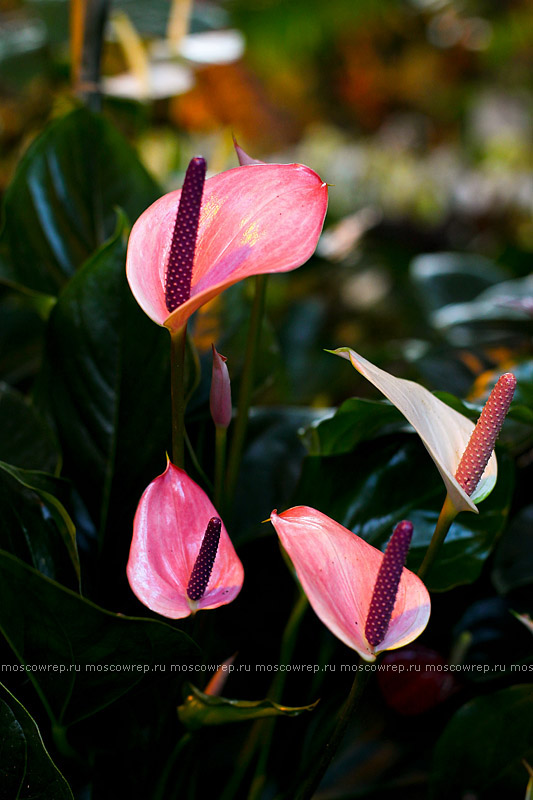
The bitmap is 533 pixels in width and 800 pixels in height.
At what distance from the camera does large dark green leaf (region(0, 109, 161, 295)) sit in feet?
Answer: 1.38

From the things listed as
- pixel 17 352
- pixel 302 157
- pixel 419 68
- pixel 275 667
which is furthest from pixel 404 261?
pixel 419 68

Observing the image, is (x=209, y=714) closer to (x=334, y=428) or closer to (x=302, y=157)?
(x=334, y=428)

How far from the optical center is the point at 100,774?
0.33 meters

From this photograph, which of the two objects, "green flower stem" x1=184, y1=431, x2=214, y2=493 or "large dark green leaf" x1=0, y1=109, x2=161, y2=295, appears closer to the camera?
"green flower stem" x1=184, y1=431, x2=214, y2=493

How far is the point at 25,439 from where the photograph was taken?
34cm

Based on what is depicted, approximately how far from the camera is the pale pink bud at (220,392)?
242mm

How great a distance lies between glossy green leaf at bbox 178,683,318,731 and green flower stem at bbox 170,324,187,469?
9 cm

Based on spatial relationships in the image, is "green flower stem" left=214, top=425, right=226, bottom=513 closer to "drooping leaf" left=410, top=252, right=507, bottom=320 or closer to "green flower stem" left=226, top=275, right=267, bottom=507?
"green flower stem" left=226, top=275, right=267, bottom=507

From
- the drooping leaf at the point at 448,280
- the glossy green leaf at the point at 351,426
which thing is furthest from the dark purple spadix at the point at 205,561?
the drooping leaf at the point at 448,280

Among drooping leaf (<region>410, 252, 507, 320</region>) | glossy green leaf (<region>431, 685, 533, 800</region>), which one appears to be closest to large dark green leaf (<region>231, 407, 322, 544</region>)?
glossy green leaf (<region>431, 685, 533, 800</region>)

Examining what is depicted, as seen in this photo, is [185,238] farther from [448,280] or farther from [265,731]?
[448,280]

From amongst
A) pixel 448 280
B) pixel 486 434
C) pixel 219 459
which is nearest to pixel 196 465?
pixel 219 459

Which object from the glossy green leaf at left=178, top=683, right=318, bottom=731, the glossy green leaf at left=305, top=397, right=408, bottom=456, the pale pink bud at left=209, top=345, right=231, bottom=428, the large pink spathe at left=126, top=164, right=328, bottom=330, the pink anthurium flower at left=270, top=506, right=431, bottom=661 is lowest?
the glossy green leaf at left=178, top=683, right=318, bottom=731

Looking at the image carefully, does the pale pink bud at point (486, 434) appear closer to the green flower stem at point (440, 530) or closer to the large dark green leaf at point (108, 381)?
the green flower stem at point (440, 530)
